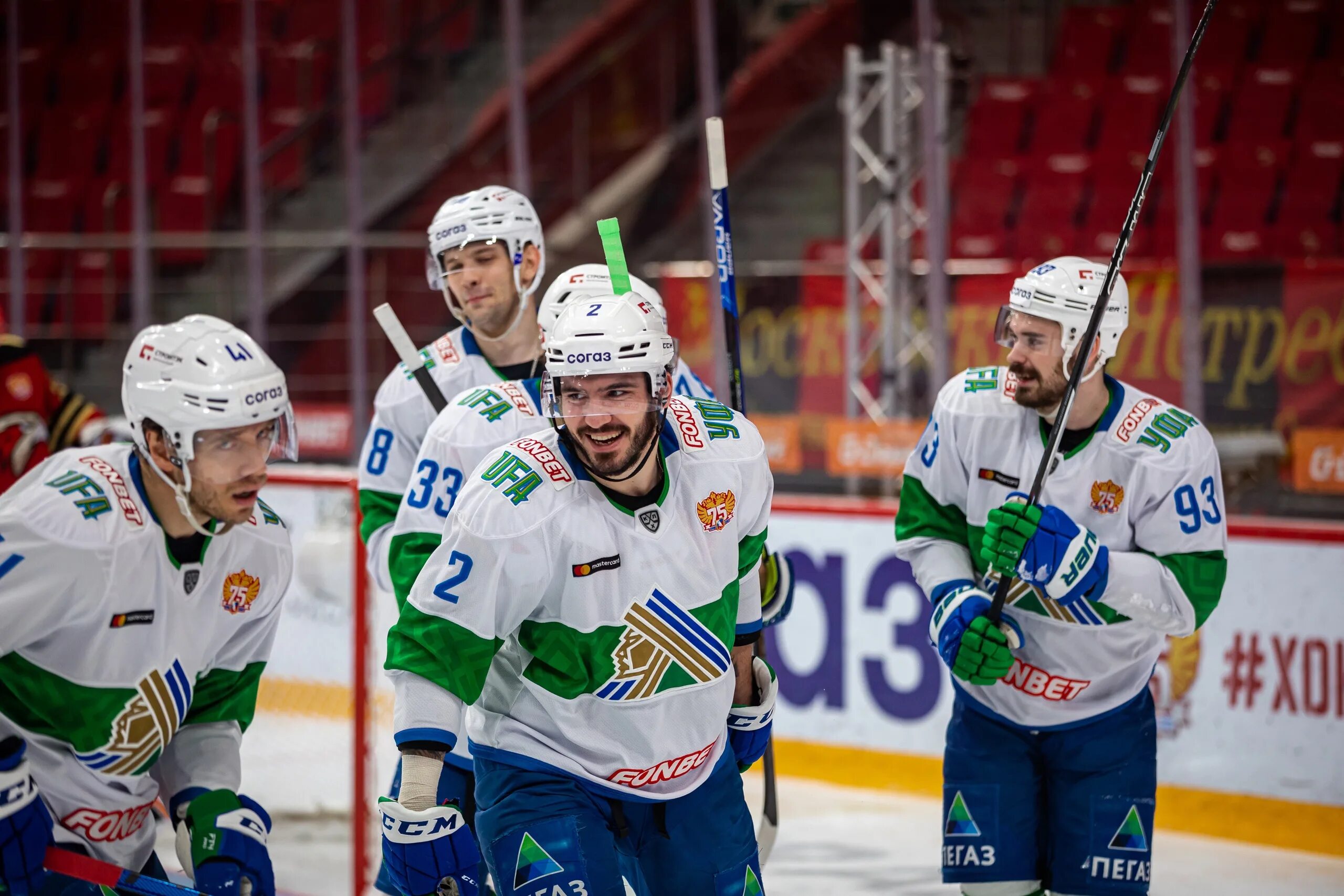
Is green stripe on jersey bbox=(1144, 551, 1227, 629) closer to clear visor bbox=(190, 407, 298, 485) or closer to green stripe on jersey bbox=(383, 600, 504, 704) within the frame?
green stripe on jersey bbox=(383, 600, 504, 704)

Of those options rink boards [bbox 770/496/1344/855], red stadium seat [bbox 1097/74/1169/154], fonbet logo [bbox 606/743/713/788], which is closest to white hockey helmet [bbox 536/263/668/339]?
fonbet logo [bbox 606/743/713/788]

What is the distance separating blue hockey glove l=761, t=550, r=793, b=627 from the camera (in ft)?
10.6

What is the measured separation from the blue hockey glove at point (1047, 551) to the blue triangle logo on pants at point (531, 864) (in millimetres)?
1002

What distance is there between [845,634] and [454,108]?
5175mm

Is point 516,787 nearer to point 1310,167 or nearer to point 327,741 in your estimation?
point 327,741

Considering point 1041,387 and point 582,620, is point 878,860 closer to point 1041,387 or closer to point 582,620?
point 1041,387

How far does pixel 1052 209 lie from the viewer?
7617mm

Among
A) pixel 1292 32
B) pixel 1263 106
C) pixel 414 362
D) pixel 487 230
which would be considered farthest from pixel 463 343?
pixel 1292 32

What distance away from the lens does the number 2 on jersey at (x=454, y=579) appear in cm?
Result: 229

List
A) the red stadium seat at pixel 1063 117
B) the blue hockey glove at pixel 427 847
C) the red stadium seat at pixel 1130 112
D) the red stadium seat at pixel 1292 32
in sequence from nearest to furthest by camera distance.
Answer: the blue hockey glove at pixel 427 847 < the red stadium seat at pixel 1292 32 < the red stadium seat at pixel 1130 112 < the red stadium seat at pixel 1063 117

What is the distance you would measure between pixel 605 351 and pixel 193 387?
2.08 feet

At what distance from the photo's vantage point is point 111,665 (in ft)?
7.98

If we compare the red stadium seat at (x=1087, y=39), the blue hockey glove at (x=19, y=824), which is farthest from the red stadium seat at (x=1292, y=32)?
the blue hockey glove at (x=19, y=824)

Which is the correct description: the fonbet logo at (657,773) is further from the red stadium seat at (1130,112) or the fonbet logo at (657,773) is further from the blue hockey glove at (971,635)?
the red stadium seat at (1130,112)
